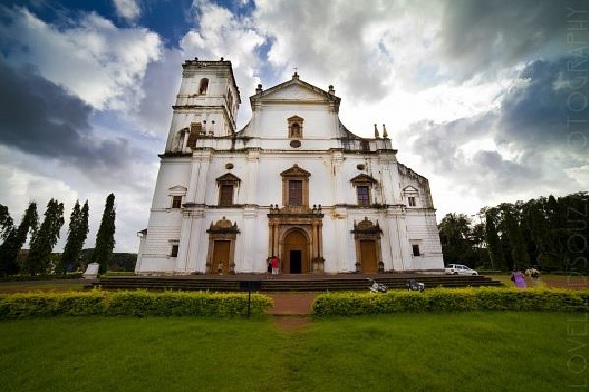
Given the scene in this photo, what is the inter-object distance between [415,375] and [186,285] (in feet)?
45.0

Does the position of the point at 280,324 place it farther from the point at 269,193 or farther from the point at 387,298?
the point at 269,193

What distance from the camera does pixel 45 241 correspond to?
29391mm

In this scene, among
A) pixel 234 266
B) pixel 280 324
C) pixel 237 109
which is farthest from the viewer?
pixel 237 109

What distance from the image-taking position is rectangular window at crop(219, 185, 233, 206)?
22.1 meters

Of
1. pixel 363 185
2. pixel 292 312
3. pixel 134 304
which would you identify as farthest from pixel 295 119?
pixel 134 304

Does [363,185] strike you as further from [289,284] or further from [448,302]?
[448,302]

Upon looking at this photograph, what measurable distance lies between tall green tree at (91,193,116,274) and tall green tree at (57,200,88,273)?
7.98 feet

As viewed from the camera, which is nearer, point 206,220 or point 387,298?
point 387,298

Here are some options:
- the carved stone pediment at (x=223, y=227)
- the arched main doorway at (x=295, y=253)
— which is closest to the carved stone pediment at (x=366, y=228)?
the arched main doorway at (x=295, y=253)

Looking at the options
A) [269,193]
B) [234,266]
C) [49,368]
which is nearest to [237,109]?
[269,193]

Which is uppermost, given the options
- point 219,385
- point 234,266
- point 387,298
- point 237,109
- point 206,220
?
point 237,109

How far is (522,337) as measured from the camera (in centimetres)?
649

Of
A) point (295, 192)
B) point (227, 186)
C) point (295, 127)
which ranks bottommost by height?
point (295, 192)

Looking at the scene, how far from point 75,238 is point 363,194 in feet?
112
